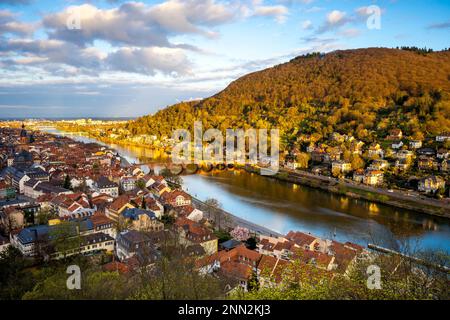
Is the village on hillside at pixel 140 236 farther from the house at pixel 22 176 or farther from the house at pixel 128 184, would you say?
the house at pixel 128 184

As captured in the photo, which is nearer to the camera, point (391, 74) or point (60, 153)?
point (60, 153)

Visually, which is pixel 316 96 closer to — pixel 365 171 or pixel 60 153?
pixel 365 171

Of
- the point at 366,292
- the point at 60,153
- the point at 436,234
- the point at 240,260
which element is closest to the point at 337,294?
the point at 366,292

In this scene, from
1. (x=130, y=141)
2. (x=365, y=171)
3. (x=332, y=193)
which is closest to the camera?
(x=332, y=193)

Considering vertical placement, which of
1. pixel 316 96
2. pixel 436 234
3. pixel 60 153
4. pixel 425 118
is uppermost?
pixel 316 96

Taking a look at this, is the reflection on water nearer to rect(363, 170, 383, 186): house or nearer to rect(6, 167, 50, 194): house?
rect(363, 170, 383, 186): house

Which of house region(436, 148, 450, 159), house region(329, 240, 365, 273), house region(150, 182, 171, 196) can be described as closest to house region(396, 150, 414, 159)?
house region(436, 148, 450, 159)

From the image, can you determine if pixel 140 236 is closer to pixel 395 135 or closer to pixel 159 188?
pixel 159 188

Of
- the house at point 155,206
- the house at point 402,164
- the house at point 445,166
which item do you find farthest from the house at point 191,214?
the house at point 445,166
